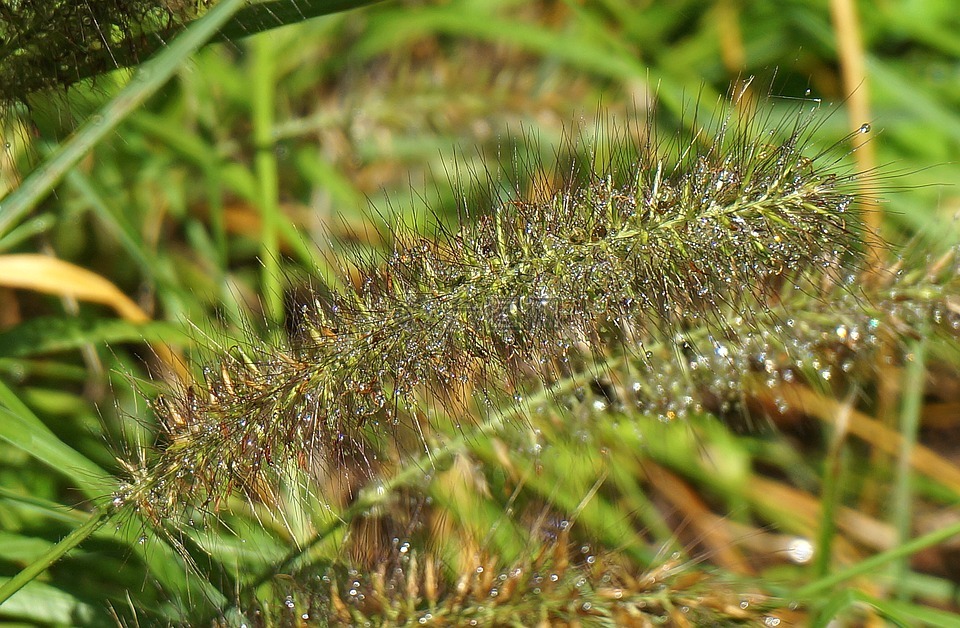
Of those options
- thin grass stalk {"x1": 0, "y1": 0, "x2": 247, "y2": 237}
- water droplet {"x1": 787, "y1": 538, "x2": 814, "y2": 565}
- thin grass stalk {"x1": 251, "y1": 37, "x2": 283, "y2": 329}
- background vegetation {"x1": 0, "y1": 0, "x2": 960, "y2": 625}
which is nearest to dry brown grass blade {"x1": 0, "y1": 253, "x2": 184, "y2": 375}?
background vegetation {"x1": 0, "y1": 0, "x2": 960, "y2": 625}

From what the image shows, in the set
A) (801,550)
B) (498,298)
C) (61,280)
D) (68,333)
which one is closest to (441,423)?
(498,298)

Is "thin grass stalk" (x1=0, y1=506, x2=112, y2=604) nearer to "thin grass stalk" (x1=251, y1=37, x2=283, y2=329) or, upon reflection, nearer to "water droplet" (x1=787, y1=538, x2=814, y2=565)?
"thin grass stalk" (x1=251, y1=37, x2=283, y2=329)

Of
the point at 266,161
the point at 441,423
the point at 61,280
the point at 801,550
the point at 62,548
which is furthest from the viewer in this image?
the point at 801,550

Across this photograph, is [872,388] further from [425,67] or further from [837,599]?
[425,67]

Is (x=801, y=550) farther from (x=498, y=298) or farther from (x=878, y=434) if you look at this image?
(x=498, y=298)

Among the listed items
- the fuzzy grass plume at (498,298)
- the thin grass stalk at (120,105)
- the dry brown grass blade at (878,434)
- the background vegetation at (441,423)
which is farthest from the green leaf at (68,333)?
the dry brown grass blade at (878,434)

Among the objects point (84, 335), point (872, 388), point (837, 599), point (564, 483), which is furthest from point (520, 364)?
point (872, 388)

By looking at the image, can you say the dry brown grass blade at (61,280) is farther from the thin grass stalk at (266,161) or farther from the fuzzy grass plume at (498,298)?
the fuzzy grass plume at (498,298)
